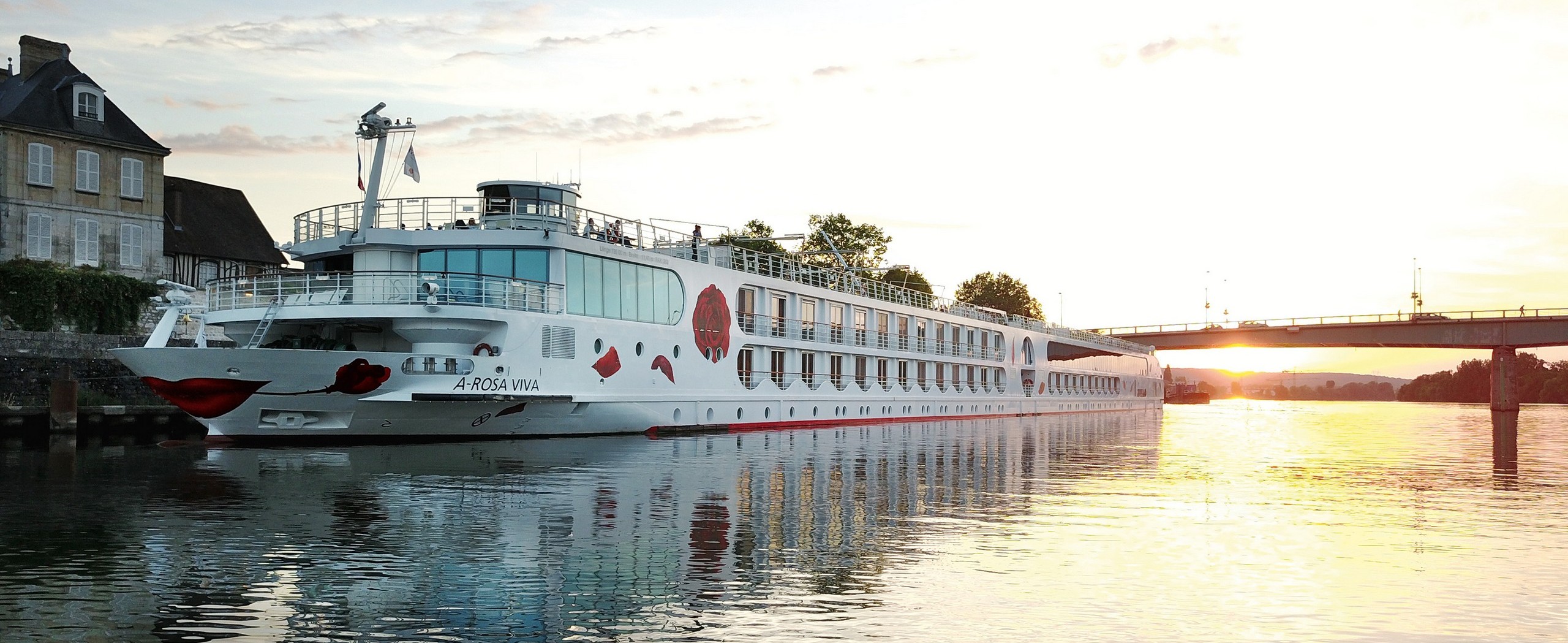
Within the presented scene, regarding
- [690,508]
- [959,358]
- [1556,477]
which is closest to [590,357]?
[690,508]

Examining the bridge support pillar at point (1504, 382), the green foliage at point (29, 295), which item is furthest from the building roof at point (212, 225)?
the bridge support pillar at point (1504, 382)

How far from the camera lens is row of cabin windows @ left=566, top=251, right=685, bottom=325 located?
3781 cm

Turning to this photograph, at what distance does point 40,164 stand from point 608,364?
102 feet

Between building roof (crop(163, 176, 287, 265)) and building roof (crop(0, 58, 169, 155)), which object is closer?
building roof (crop(0, 58, 169, 155))

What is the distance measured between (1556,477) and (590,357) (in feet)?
83.9

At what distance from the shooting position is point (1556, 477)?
93.7 ft

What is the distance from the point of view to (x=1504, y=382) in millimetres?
93625

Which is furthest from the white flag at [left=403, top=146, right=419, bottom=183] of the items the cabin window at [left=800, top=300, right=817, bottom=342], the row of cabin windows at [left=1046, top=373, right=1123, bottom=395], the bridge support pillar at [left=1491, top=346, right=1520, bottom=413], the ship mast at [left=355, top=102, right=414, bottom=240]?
the bridge support pillar at [left=1491, top=346, right=1520, bottom=413]

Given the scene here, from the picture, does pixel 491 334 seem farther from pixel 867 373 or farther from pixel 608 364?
pixel 867 373

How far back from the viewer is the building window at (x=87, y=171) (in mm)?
54500

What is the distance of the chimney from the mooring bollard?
25.7 meters

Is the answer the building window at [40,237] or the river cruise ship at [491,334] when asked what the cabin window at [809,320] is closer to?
the river cruise ship at [491,334]

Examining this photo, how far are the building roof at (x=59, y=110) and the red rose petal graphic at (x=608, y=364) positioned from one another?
3093cm

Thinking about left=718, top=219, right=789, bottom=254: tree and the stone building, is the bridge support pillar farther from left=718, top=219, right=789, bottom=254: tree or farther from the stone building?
the stone building
